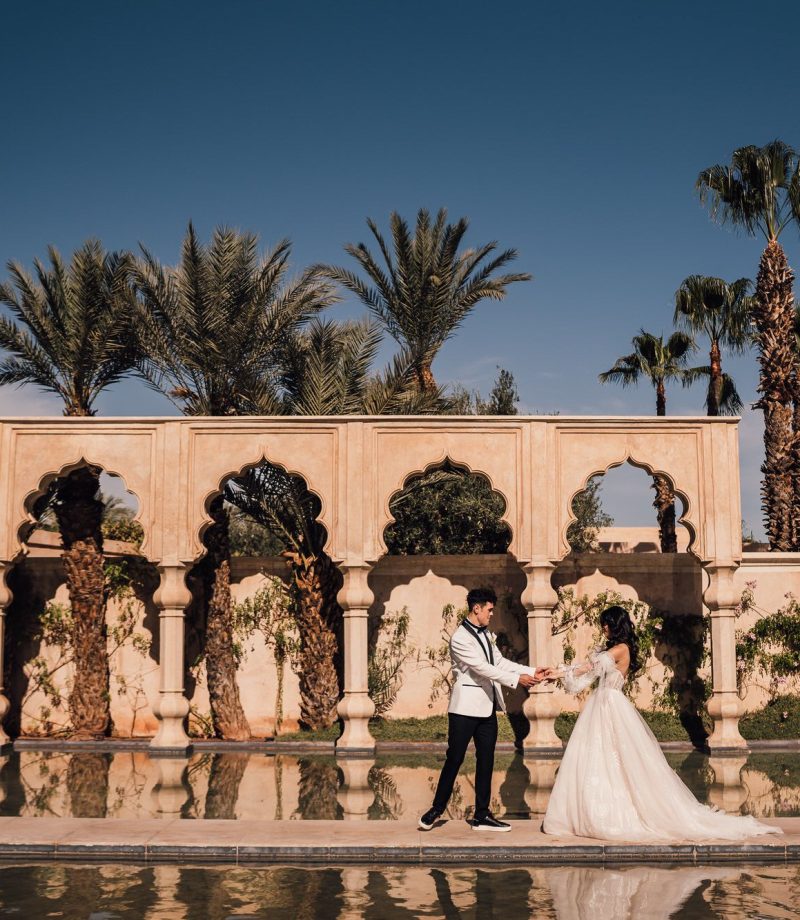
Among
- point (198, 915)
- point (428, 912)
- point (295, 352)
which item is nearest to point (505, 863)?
point (428, 912)

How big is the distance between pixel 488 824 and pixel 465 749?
66cm

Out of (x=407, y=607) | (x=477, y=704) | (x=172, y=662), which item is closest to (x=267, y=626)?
(x=172, y=662)

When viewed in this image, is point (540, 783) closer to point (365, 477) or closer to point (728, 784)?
point (728, 784)

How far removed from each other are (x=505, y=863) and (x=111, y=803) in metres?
4.31

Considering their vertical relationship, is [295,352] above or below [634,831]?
above

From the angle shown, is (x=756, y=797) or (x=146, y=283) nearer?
(x=756, y=797)

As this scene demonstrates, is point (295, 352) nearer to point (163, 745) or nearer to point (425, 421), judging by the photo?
point (425, 421)

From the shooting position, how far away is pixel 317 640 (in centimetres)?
1602

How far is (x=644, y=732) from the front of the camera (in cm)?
855

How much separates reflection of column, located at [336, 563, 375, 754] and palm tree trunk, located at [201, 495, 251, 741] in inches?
78.4

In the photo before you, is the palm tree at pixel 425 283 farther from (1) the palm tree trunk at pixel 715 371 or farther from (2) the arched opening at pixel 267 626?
(1) the palm tree trunk at pixel 715 371

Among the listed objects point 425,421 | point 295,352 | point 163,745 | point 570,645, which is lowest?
point 163,745

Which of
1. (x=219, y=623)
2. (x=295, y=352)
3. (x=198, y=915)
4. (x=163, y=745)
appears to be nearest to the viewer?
(x=198, y=915)

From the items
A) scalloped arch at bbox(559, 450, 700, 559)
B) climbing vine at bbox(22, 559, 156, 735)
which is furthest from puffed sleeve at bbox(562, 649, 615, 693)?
climbing vine at bbox(22, 559, 156, 735)
